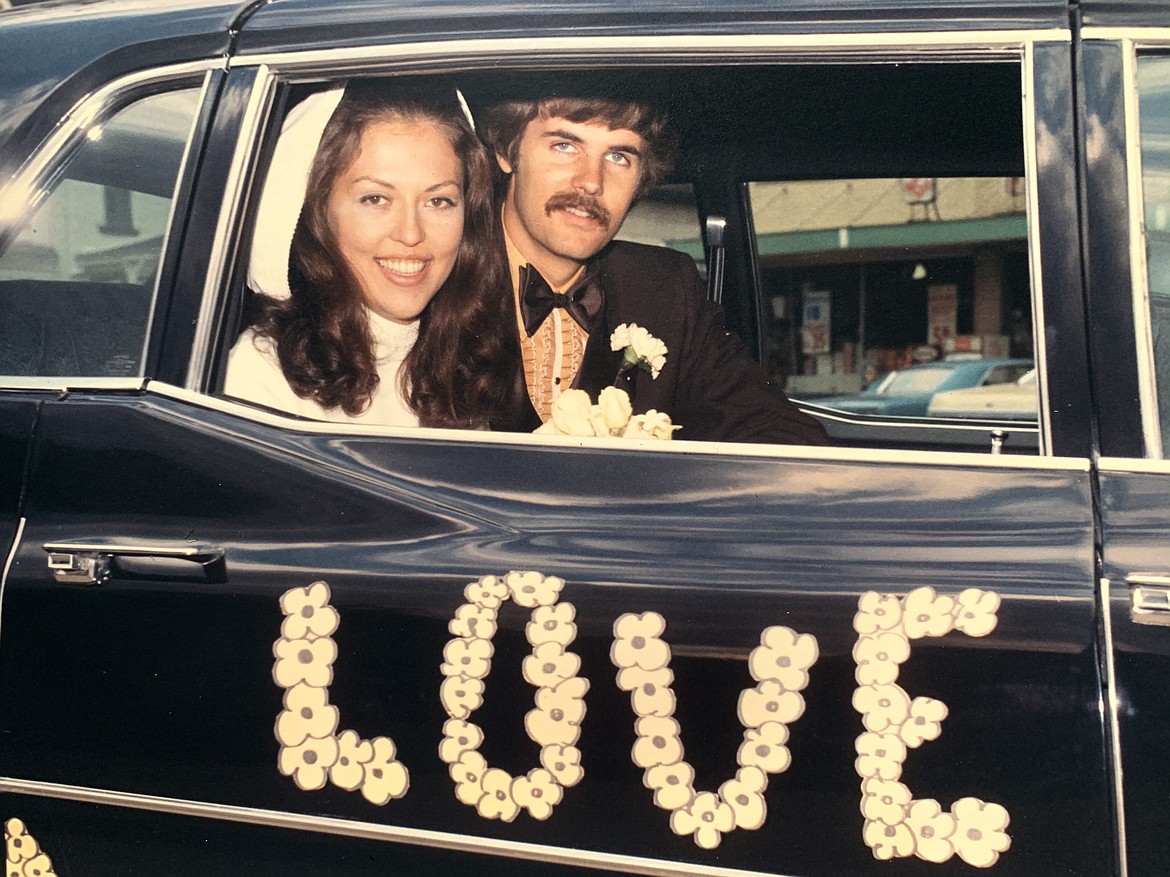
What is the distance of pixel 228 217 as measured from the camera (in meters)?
1.77

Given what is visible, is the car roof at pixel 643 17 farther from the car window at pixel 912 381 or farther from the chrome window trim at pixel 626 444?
the car window at pixel 912 381

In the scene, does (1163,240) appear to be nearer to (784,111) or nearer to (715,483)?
(715,483)

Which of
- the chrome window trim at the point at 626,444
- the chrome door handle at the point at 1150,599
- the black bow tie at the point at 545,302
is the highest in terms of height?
the black bow tie at the point at 545,302

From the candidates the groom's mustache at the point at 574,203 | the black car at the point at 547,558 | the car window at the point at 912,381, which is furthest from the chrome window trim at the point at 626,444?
the car window at the point at 912,381

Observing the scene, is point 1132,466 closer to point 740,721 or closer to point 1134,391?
point 1134,391

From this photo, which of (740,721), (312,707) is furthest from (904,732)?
(312,707)

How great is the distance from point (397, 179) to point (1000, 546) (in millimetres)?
1188

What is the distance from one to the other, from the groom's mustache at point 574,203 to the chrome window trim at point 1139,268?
104 cm

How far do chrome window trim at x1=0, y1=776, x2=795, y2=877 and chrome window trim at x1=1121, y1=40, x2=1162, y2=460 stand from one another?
75 cm

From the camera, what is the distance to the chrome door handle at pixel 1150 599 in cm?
142

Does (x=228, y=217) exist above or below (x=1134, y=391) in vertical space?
above

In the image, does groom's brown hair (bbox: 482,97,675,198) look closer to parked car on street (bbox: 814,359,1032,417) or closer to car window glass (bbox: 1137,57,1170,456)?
car window glass (bbox: 1137,57,1170,456)

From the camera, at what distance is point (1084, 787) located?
1416 mm

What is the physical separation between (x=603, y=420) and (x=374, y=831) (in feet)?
2.26
